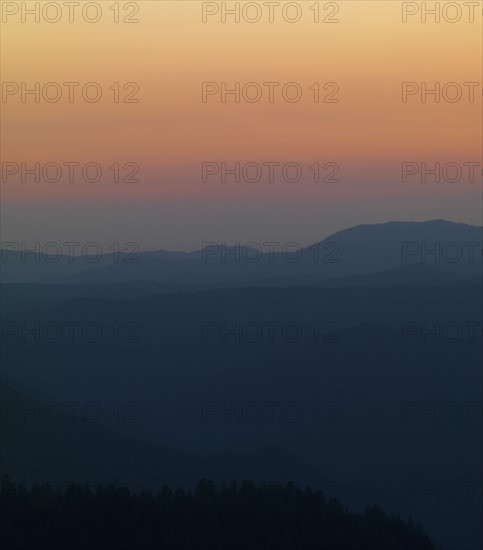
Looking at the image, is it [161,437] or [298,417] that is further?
[298,417]

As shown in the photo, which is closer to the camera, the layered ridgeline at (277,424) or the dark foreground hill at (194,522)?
the dark foreground hill at (194,522)

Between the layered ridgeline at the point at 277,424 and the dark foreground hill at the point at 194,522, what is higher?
the dark foreground hill at the point at 194,522

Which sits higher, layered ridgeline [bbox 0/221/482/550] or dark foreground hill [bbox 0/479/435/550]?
dark foreground hill [bbox 0/479/435/550]

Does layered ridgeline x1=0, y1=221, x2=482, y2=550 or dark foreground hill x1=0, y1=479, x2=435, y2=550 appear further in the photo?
layered ridgeline x1=0, y1=221, x2=482, y2=550

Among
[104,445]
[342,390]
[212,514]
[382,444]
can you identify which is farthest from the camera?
[342,390]

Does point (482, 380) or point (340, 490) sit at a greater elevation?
point (482, 380)

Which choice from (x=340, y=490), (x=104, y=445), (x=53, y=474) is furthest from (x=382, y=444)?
(x=53, y=474)

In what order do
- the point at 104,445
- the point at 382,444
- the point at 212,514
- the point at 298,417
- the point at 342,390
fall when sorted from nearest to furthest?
the point at 212,514, the point at 104,445, the point at 382,444, the point at 298,417, the point at 342,390

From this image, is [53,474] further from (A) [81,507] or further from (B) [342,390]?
(B) [342,390]
